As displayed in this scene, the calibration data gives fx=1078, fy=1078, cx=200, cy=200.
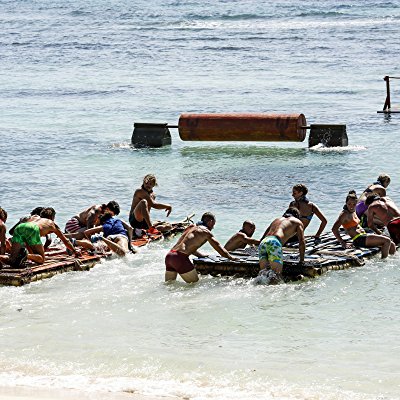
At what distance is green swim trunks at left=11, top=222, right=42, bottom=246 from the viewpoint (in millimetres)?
16016

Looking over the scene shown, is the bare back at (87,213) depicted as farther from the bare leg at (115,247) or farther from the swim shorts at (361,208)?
the swim shorts at (361,208)

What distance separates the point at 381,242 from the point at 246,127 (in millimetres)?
11773

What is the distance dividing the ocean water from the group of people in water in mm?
420

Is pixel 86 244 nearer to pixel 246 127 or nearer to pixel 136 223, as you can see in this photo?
pixel 136 223

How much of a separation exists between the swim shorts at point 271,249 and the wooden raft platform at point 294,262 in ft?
1.12

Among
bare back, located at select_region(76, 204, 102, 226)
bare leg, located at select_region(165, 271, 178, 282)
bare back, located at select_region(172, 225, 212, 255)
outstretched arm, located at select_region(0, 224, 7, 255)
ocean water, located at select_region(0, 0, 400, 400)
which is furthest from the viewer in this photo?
bare back, located at select_region(76, 204, 102, 226)

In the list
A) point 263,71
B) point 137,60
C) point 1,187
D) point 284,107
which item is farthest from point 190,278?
point 137,60

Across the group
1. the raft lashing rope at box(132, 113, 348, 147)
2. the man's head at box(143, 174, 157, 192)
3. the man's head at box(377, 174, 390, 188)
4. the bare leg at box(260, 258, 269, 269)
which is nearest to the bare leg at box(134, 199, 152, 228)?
the man's head at box(143, 174, 157, 192)

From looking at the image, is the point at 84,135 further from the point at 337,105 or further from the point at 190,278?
the point at 190,278

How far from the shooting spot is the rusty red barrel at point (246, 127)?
2811 cm

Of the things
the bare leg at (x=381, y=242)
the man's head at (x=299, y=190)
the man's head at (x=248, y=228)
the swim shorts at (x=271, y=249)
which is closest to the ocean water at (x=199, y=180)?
the bare leg at (x=381, y=242)

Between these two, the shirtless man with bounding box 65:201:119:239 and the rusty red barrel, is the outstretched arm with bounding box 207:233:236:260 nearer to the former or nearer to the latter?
the shirtless man with bounding box 65:201:119:239

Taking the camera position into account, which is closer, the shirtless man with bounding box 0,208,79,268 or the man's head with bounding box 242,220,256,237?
the shirtless man with bounding box 0,208,79,268

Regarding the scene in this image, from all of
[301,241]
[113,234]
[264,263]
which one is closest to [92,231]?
[113,234]
